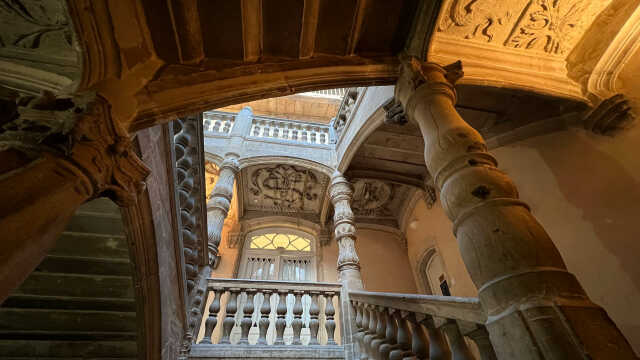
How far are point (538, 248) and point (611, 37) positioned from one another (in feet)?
9.36

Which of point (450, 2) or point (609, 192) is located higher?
point (450, 2)

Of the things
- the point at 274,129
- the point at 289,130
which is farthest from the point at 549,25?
the point at 274,129

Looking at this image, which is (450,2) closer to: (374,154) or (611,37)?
(611,37)

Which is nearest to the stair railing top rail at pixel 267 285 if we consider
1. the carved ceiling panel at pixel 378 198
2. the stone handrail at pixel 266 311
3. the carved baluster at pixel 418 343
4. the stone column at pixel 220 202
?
the stone handrail at pixel 266 311

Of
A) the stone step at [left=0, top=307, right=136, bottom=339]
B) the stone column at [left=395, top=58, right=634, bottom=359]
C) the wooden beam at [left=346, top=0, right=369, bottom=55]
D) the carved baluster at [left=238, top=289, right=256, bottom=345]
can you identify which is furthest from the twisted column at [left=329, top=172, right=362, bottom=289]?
the wooden beam at [left=346, top=0, right=369, bottom=55]

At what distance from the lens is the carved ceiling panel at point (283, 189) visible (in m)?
6.65

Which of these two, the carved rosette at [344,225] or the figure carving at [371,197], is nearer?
the carved rosette at [344,225]

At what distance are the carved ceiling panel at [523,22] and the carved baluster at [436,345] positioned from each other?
242 centimetres

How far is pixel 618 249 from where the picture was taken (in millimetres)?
2420

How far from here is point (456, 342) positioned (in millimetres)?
1479

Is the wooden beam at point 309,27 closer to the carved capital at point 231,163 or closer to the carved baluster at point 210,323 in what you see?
the carved baluster at point 210,323

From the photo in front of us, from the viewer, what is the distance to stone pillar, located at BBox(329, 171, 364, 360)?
11.9ft

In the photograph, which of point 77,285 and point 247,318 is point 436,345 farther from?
point 247,318

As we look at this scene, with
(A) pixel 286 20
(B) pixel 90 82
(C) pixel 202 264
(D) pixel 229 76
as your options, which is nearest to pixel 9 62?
(B) pixel 90 82
